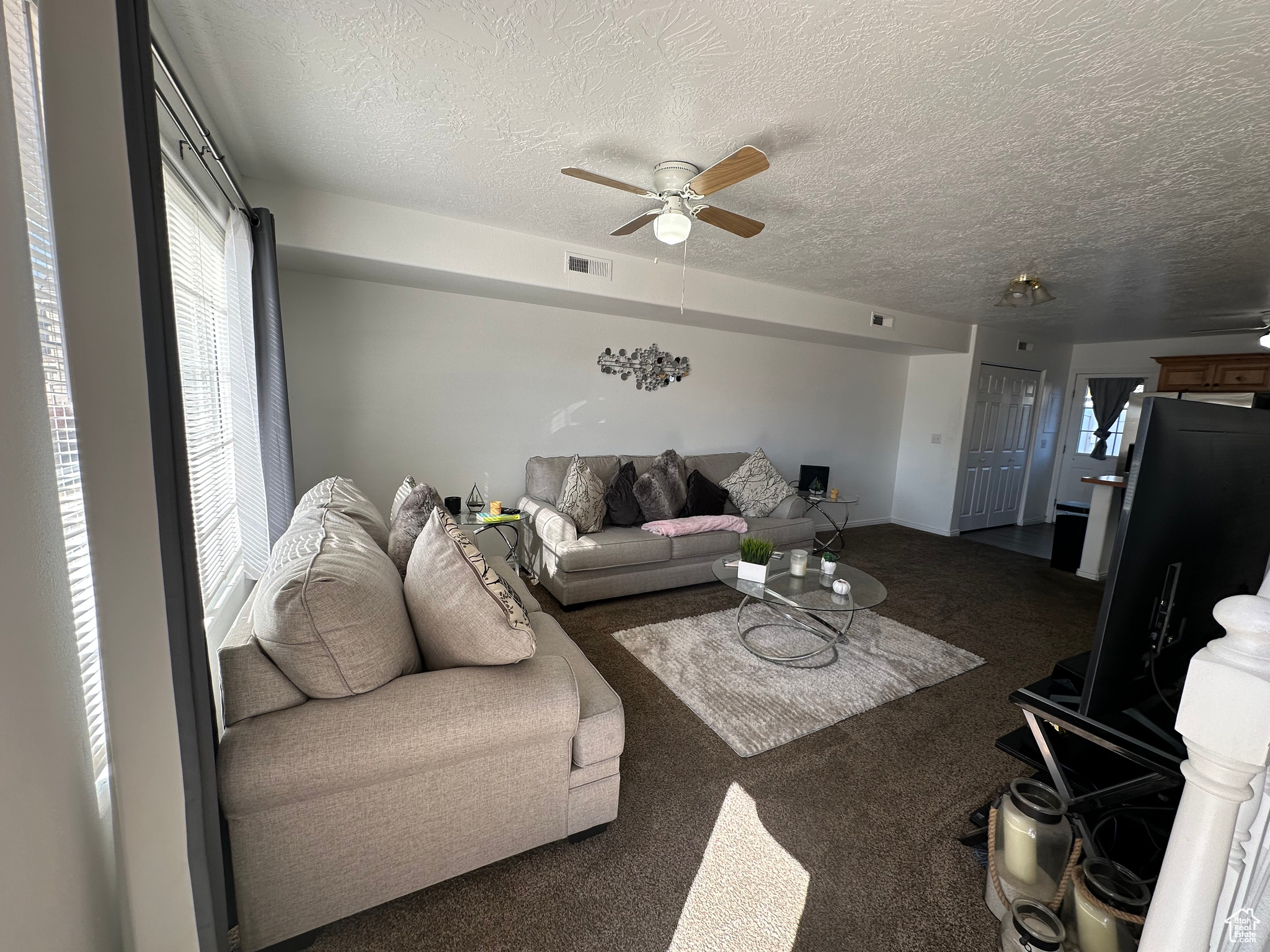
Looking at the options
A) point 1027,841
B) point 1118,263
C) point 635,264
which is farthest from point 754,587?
point 1118,263

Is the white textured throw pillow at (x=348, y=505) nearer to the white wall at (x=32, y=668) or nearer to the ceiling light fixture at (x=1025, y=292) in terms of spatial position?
the white wall at (x=32, y=668)

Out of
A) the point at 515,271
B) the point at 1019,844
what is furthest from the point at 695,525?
the point at 1019,844

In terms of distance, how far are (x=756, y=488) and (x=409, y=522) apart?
3204 millimetres

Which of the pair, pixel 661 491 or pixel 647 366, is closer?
pixel 661 491

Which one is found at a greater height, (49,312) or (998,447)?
(49,312)

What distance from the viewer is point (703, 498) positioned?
14.2 ft

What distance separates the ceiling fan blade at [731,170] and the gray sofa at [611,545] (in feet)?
7.31

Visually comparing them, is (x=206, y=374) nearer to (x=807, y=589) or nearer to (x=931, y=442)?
(x=807, y=589)

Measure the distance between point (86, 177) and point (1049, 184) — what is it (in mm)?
3229

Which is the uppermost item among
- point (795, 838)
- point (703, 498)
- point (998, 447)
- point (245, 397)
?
point (245, 397)

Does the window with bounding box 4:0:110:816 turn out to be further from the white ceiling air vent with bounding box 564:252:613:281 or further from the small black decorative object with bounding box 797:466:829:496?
the small black decorative object with bounding box 797:466:829:496

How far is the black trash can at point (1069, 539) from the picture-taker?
4.79m

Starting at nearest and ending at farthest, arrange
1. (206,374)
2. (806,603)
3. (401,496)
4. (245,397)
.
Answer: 1. (206,374)
2. (245,397)
3. (401,496)
4. (806,603)

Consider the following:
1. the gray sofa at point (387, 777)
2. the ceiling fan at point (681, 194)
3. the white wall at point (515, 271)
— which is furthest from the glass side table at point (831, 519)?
the gray sofa at point (387, 777)
